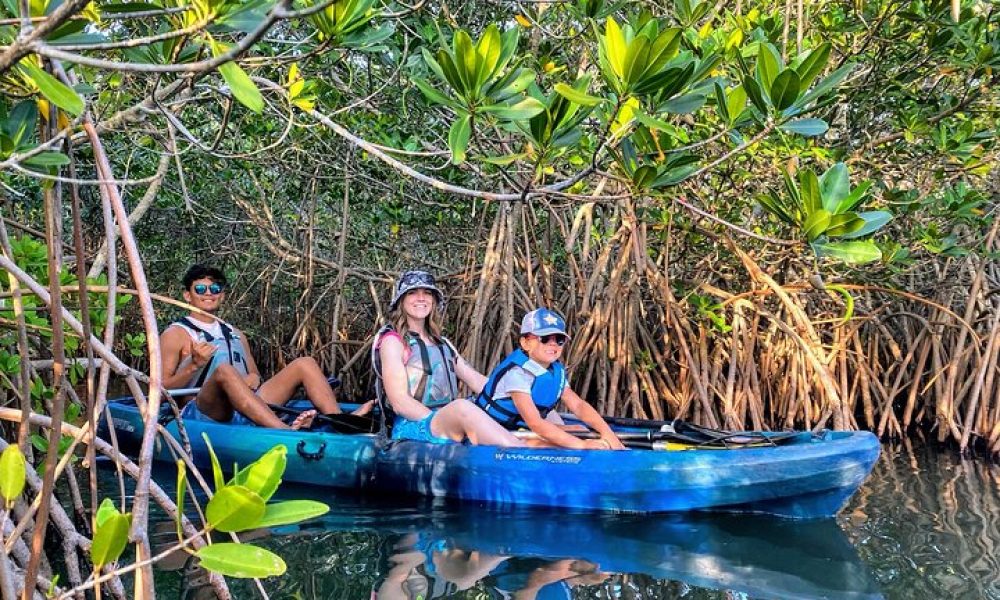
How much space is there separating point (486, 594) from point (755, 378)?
3.35 m

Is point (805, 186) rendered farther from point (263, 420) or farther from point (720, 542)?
point (263, 420)

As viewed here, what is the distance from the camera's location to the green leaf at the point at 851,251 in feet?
7.70

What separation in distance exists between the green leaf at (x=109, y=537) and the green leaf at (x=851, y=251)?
1795 millimetres

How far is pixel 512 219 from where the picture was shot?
5.48 m

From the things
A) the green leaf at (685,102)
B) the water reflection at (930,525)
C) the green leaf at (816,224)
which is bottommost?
the water reflection at (930,525)

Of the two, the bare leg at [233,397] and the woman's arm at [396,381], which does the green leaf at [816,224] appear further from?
the bare leg at [233,397]

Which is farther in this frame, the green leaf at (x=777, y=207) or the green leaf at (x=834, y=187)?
the green leaf at (x=777, y=207)

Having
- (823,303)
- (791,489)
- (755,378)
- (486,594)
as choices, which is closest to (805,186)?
(486,594)

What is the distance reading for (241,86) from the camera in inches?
54.1

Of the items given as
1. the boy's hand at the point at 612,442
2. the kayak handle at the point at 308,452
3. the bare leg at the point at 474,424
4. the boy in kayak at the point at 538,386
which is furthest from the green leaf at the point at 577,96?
the kayak handle at the point at 308,452

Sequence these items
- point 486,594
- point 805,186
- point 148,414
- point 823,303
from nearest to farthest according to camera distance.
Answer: point 148,414 < point 805,186 < point 486,594 < point 823,303

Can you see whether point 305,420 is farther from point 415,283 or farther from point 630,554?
point 630,554

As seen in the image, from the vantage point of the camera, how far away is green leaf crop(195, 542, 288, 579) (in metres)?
1.15

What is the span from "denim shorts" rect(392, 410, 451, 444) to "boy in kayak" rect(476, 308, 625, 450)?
0.91 ft
